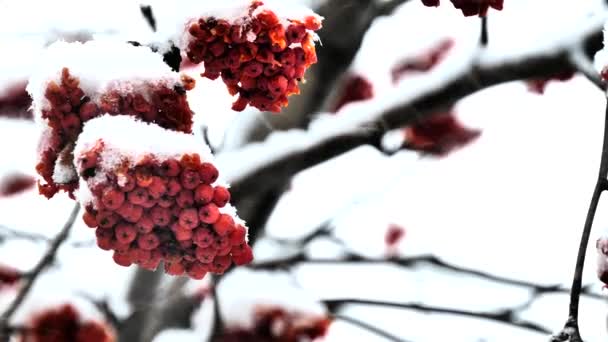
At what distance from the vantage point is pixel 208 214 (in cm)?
81

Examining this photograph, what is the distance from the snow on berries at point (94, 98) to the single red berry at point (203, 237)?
13 cm

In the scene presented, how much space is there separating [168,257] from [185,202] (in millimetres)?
82

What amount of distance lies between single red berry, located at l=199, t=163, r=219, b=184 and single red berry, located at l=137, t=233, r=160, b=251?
0.09 m

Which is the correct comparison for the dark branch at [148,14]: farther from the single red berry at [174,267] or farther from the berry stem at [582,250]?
the berry stem at [582,250]

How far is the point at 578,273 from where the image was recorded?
633 mm

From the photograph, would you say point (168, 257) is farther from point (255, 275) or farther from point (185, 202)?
point (255, 275)

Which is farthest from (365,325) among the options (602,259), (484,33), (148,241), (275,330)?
(148,241)

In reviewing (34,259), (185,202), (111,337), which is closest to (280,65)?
(185,202)

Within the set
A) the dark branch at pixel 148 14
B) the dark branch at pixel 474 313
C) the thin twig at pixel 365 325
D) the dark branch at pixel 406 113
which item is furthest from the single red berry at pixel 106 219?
the thin twig at pixel 365 325

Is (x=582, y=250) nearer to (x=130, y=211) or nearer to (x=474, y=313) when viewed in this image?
(x=130, y=211)

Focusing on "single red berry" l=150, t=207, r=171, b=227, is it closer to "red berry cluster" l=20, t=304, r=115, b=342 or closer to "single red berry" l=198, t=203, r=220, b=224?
"single red berry" l=198, t=203, r=220, b=224

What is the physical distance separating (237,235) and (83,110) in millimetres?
248

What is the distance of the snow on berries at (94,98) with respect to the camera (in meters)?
0.83

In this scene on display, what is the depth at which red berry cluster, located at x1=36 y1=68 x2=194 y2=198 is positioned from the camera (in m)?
0.83
